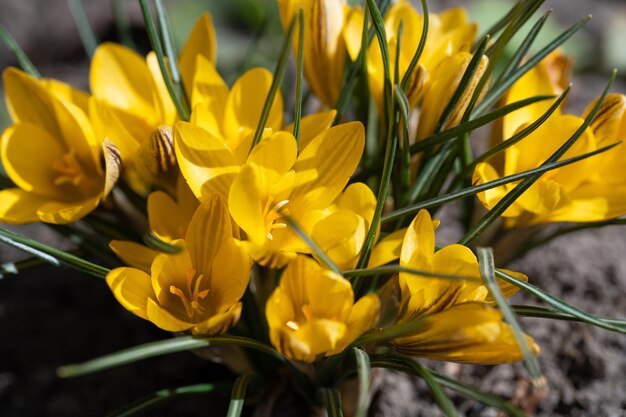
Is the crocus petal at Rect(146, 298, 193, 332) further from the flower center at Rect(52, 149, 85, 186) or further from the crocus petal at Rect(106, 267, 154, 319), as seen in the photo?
the flower center at Rect(52, 149, 85, 186)

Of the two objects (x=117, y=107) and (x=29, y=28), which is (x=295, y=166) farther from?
(x=29, y=28)

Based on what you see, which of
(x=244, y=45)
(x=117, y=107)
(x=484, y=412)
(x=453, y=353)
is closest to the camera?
(x=453, y=353)

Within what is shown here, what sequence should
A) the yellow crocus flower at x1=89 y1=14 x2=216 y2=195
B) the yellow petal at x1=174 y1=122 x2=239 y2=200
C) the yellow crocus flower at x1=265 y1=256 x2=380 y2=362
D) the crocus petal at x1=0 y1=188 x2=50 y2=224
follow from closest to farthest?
1. the yellow crocus flower at x1=265 y1=256 x2=380 y2=362
2. the yellow petal at x1=174 y1=122 x2=239 y2=200
3. the crocus petal at x1=0 y1=188 x2=50 y2=224
4. the yellow crocus flower at x1=89 y1=14 x2=216 y2=195

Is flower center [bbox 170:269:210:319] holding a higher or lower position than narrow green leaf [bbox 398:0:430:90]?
lower

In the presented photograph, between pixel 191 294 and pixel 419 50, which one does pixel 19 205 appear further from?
pixel 419 50

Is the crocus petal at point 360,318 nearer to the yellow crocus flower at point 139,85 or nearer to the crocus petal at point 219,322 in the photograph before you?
the crocus petal at point 219,322

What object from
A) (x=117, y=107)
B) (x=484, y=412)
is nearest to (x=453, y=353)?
(x=484, y=412)

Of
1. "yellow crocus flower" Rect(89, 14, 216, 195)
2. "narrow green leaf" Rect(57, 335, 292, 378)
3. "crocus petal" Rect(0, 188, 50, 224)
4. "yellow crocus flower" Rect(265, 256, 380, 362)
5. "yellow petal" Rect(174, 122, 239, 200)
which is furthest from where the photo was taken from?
"yellow crocus flower" Rect(89, 14, 216, 195)

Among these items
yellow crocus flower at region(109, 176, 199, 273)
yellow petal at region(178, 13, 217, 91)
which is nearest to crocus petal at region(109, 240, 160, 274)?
yellow crocus flower at region(109, 176, 199, 273)

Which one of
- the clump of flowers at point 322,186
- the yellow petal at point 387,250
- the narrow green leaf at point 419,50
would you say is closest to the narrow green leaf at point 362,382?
the clump of flowers at point 322,186
